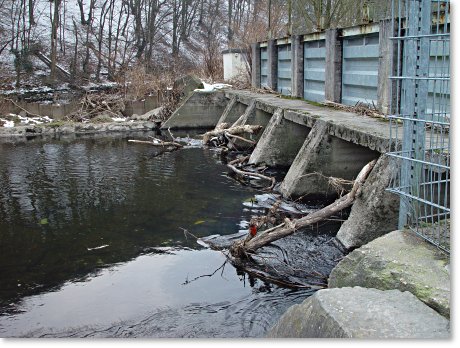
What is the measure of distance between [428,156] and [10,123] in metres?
15.9

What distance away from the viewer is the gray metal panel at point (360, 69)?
29.3 feet

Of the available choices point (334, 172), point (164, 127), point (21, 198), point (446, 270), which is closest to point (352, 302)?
point (446, 270)

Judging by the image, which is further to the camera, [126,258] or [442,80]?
[126,258]

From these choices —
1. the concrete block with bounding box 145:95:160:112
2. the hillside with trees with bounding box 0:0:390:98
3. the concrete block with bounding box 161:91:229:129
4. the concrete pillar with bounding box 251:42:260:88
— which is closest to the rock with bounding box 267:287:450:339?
the hillside with trees with bounding box 0:0:390:98

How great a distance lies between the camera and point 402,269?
11.2 feet

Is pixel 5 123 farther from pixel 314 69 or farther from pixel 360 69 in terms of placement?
pixel 360 69

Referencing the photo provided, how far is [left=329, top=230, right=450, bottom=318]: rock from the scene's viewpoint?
309 centimetres

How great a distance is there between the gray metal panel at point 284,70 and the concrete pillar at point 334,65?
3.25 m

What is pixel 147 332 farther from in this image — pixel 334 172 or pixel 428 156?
pixel 334 172

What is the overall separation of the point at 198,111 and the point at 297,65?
585 centimetres

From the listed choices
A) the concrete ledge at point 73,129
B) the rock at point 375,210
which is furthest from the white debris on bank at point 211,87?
the rock at point 375,210

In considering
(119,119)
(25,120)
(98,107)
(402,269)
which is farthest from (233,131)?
(402,269)

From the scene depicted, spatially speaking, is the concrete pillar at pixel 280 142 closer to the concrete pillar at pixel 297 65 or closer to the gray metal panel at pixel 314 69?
the gray metal panel at pixel 314 69

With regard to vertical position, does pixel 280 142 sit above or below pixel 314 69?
below
